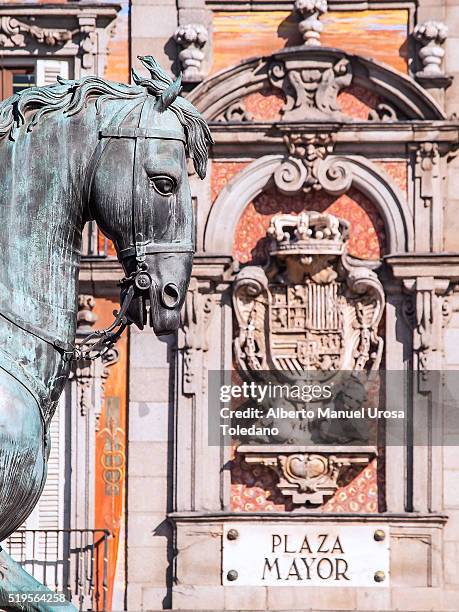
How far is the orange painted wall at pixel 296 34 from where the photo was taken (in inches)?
703

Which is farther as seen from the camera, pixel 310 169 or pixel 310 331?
pixel 310 169

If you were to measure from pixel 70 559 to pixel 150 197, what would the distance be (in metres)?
11.2

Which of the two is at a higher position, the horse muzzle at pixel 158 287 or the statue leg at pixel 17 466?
the horse muzzle at pixel 158 287

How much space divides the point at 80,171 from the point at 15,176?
0.68ft

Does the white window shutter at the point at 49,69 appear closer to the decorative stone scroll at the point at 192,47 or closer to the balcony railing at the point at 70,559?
the decorative stone scroll at the point at 192,47

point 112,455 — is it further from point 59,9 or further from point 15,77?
point 59,9

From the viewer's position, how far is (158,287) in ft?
22.3

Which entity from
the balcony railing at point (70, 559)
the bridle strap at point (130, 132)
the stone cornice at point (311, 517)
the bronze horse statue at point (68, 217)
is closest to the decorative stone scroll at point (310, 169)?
the stone cornice at point (311, 517)

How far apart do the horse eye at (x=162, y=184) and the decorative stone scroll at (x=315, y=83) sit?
10955 millimetres

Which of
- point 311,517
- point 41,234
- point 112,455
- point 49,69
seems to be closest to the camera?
point 41,234

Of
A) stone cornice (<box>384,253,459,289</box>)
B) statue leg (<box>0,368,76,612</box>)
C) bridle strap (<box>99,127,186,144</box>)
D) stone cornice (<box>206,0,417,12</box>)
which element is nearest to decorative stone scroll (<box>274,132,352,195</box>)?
stone cornice (<box>384,253,459,289</box>)

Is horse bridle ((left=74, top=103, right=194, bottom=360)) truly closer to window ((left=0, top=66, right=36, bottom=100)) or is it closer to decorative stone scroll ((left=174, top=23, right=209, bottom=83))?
decorative stone scroll ((left=174, top=23, right=209, bottom=83))

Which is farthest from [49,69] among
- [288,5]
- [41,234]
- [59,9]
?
[41,234]

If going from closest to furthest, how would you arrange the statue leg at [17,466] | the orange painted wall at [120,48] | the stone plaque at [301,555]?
the statue leg at [17,466]
the stone plaque at [301,555]
the orange painted wall at [120,48]
